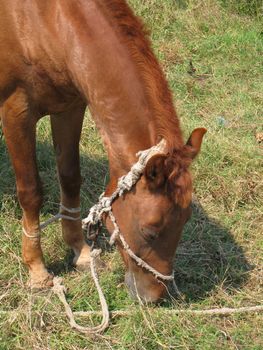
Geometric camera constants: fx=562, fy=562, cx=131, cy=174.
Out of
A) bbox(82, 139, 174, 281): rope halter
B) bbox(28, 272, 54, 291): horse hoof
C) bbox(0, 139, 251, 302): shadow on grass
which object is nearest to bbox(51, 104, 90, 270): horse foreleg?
bbox(0, 139, 251, 302): shadow on grass

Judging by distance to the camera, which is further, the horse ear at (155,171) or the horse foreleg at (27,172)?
the horse foreleg at (27,172)

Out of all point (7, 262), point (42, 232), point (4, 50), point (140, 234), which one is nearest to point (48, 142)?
point (42, 232)

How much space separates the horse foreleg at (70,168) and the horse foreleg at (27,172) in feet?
0.89

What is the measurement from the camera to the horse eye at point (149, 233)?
242 centimetres

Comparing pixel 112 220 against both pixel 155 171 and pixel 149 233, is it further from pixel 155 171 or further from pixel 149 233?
pixel 155 171

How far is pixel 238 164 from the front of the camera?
418 cm

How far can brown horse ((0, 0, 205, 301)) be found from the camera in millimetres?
2350

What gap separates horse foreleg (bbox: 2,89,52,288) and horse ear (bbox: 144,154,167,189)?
0.85m

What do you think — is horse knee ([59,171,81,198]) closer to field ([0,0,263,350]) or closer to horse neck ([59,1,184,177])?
field ([0,0,263,350])

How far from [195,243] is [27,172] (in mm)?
1172

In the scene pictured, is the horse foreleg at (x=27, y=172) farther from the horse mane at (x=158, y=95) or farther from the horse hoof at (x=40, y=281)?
the horse mane at (x=158, y=95)

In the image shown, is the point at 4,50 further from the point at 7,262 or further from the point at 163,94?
the point at 7,262

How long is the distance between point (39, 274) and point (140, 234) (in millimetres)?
927

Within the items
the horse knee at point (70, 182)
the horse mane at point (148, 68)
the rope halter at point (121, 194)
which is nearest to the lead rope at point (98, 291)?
the horse knee at point (70, 182)
